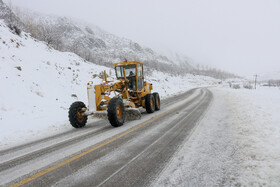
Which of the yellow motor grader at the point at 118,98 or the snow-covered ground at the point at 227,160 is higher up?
the yellow motor grader at the point at 118,98

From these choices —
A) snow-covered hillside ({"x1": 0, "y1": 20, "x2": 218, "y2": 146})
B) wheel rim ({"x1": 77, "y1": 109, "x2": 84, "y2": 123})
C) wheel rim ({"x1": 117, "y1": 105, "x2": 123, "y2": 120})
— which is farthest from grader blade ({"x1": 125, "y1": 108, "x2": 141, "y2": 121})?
snow-covered hillside ({"x1": 0, "y1": 20, "x2": 218, "y2": 146})

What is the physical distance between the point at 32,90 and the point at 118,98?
7033mm

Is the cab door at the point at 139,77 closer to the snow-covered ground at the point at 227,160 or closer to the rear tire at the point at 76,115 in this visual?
the rear tire at the point at 76,115

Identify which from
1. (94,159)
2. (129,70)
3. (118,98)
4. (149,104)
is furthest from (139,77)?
(94,159)

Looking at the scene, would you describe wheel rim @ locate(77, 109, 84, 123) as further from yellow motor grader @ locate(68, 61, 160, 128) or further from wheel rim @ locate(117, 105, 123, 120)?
wheel rim @ locate(117, 105, 123, 120)

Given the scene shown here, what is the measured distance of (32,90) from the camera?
36.9 feet

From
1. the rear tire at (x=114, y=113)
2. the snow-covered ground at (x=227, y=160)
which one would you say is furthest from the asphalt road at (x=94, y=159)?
the rear tire at (x=114, y=113)

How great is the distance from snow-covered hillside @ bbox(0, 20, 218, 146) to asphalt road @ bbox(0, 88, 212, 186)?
2070mm

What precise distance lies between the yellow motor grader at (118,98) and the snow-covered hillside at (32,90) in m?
0.95

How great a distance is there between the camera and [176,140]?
16.5ft

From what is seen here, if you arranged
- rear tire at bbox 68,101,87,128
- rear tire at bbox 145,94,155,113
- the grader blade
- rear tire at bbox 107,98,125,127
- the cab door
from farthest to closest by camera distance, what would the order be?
the cab door, rear tire at bbox 145,94,155,113, the grader blade, rear tire at bbox 68,101,87,128, rear tire at bbox 107,98,125,127

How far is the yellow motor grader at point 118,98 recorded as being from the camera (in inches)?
278

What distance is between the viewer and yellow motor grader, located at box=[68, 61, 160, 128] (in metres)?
7.06

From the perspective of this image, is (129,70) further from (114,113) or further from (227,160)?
(227,160)
